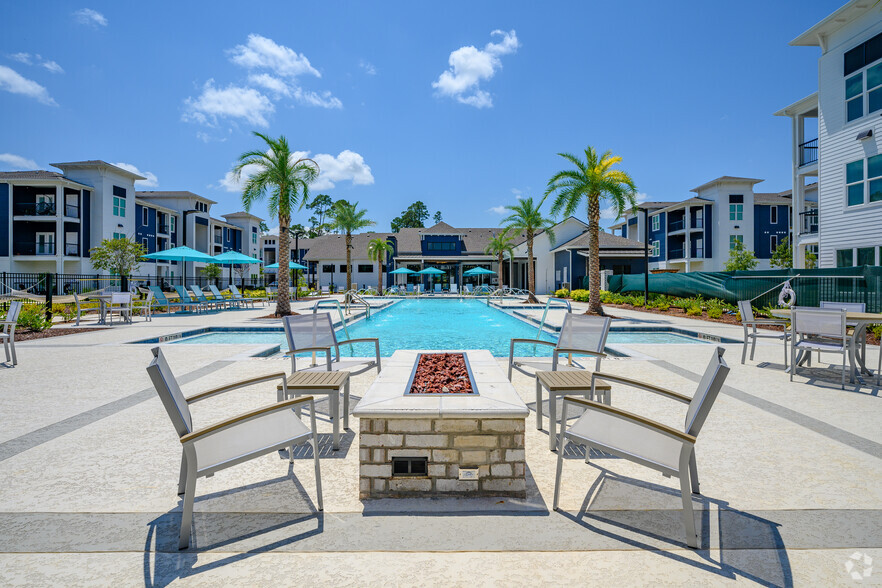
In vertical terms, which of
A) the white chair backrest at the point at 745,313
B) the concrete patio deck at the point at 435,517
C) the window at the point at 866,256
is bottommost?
the concrete patio deck at the point at 435,517

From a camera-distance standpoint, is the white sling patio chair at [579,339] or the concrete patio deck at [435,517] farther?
the white sling patio chair at [579,339]

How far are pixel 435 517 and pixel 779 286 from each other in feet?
53.0

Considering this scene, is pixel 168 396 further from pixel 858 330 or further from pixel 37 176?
pixel 37 176

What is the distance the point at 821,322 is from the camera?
19.5 ft

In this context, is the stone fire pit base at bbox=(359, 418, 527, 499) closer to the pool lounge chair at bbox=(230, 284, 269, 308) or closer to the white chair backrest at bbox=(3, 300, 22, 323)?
the white chair backrest at bbox=(3, 300, 22, 323)

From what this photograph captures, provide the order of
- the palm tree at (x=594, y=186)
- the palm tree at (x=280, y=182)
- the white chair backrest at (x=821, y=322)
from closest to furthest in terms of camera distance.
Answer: the white chair backrest at (x=821, y=322) → the palm tree at (x=280, y=182) → the palm tree at (x=594, y=186)

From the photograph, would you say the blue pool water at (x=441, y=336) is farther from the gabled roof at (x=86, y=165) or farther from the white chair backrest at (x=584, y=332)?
the gabled roof at (x=86, y=165)

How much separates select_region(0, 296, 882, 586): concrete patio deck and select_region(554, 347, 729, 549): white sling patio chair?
28 cm

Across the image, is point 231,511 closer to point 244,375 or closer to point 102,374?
point 244,375

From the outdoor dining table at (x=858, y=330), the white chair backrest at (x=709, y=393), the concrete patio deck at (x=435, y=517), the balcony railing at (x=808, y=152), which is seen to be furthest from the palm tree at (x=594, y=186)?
the white chair backrest at (x=709, y=393)

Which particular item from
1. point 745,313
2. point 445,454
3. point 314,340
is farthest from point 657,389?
point 745,313

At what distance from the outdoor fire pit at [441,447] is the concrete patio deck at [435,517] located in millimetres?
110

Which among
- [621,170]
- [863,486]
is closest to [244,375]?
[863,486]

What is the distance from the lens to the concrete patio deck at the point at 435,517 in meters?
2.09
